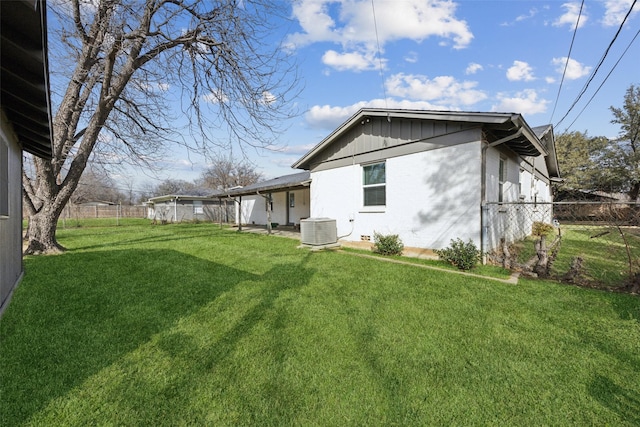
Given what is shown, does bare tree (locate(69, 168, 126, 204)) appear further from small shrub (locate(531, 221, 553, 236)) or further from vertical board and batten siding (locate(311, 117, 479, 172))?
small shrub (locate(531, 221, 553, 236))

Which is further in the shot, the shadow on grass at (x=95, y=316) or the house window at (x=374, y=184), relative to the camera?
the house window at (x=374, y=184)

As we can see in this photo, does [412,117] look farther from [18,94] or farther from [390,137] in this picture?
[18,94]

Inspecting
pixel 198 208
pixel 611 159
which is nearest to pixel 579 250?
pixel 611 159

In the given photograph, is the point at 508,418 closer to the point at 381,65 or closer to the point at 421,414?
the point at 421,414

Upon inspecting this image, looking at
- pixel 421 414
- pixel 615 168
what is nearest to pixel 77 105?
pixel 421 414

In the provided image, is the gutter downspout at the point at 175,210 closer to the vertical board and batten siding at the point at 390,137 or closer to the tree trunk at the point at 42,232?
the tree trunk at the point at 42,232

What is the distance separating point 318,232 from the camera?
28.0ft

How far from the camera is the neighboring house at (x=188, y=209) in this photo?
85.6ft

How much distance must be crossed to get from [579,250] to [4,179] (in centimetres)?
1217

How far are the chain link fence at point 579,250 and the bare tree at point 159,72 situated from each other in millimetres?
5664

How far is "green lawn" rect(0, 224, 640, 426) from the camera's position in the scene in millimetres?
1879

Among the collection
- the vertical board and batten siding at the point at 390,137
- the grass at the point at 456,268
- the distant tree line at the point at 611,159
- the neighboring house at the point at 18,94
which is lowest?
the grass at the point at 456,268

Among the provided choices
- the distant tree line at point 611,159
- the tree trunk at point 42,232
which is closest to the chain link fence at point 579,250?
the tree trunk at point 42,232

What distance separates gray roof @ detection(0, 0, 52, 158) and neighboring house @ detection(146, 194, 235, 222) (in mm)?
21251
